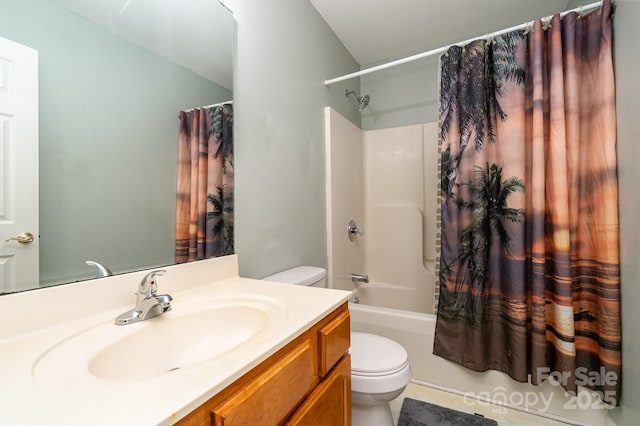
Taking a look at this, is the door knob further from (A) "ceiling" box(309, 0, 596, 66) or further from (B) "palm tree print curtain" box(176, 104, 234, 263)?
(A) "ceiling" box(309, 0, 596, 66)

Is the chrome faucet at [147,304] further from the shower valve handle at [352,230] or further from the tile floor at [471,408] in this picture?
the shower valve handle at [352,230]

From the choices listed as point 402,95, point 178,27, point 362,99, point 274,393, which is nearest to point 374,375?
point 274,393

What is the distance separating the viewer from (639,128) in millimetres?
1103

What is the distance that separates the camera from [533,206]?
4.65 feet

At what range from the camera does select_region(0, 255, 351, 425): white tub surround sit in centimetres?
39

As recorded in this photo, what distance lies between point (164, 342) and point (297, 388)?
383 millimetres

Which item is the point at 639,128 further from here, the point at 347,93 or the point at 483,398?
the point at 347,93

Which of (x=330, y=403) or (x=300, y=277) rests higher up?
(x=300, y=277)

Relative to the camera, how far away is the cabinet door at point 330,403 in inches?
27.1

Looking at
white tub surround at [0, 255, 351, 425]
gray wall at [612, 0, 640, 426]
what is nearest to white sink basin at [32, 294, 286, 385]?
white tub surround at [0, 255, 351, 425]

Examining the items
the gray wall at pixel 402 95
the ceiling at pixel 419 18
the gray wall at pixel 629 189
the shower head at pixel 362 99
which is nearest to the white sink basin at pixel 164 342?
the gray wall at pixel 629 189

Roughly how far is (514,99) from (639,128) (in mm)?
522

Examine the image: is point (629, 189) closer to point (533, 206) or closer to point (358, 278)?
point (533, 206)

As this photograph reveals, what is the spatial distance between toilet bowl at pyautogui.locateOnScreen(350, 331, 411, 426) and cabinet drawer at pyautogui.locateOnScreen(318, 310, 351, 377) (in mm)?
329
